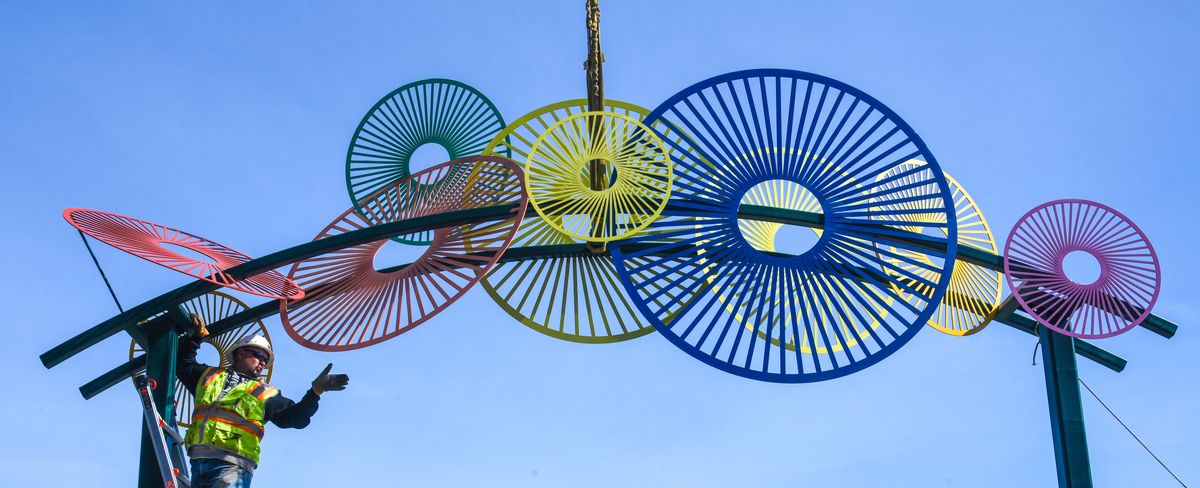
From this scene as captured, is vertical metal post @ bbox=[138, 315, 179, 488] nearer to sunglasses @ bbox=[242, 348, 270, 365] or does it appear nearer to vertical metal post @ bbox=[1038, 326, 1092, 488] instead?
sunglasses @ bbox=[242, 348, 270, 365]

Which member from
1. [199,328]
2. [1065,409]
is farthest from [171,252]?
[1065,409]

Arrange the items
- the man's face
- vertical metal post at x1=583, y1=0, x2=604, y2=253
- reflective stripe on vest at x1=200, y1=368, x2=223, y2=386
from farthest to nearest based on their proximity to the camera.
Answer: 1. vertical metal post at x1=583, y1=0, x2=604, y2=253
2. the man's face
3. reflective stripe on vest at x1=200, y1=368, x2=223, y2=386

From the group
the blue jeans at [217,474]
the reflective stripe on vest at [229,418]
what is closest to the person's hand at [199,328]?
the reflective stripe on vest at [229,418]

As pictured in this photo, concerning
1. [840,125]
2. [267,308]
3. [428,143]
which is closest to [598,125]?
[840,125]

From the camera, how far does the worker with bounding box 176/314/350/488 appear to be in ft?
25.2

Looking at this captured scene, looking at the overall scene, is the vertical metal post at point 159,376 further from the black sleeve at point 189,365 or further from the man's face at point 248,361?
the man's face at point 248,361

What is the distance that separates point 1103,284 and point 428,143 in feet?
18.3

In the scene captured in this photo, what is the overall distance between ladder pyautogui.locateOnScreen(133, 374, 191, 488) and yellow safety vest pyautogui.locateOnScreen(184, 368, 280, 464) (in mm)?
162

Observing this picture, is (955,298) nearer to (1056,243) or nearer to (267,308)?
(1056,243)

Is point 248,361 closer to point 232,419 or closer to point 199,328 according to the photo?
point 232,419

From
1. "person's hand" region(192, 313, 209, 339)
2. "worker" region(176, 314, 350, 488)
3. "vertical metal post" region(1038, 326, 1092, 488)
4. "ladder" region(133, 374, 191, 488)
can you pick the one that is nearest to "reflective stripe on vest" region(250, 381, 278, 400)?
"worker" region(176, 314, 350, 488)

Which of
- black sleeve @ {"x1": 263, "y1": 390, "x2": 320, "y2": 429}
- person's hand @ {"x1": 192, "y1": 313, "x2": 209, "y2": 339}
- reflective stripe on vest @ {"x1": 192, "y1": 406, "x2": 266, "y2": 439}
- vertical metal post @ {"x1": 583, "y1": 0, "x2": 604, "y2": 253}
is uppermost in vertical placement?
vertical metal post @ {"x1": 583, "y1": 0, "x2": 604, "y2": 253}

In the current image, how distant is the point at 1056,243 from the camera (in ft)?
30.8

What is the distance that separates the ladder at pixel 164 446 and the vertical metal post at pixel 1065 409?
6103 mm
